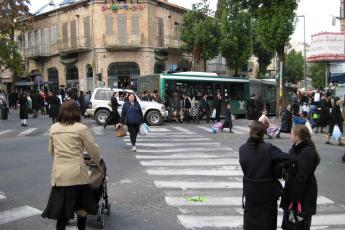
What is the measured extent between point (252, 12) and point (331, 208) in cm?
1946

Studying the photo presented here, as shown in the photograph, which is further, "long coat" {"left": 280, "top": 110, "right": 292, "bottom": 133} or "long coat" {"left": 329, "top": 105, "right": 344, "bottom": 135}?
"long coat" {"left": 280, "top": 110, "right": 292, "bottom": 133}

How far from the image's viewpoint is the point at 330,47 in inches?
1483

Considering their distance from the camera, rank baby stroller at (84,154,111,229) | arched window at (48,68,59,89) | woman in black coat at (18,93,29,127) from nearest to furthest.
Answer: baby stroller at (84,154,111,229) → woman in black coat at (18,93,29,127) → arched window at (48,68,59,89)

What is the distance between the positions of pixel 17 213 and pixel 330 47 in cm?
3363

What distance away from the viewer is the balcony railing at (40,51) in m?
47.9

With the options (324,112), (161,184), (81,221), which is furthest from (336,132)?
(81,221)

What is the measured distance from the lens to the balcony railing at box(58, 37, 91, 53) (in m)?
43.4

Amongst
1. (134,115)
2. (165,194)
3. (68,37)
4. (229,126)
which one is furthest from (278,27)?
(68,37)

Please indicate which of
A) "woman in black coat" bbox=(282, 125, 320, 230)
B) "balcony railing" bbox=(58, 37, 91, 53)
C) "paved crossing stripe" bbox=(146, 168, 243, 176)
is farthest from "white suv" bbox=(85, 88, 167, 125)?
"balcony railing" bbox=(58, 37, 91, 53)

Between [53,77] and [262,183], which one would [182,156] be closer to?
[262,183]

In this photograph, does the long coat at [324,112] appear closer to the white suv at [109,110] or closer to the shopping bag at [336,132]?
Answer: the shopping bag at [336,132]

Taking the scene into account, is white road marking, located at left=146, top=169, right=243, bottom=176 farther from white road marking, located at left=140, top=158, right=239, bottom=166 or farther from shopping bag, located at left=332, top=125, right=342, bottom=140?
shopping bag, located at left=332, top=125, right=342, bottom=140

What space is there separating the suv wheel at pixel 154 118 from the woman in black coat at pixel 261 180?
19.0 meters

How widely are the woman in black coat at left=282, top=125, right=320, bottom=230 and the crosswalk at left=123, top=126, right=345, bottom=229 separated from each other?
1.68m
